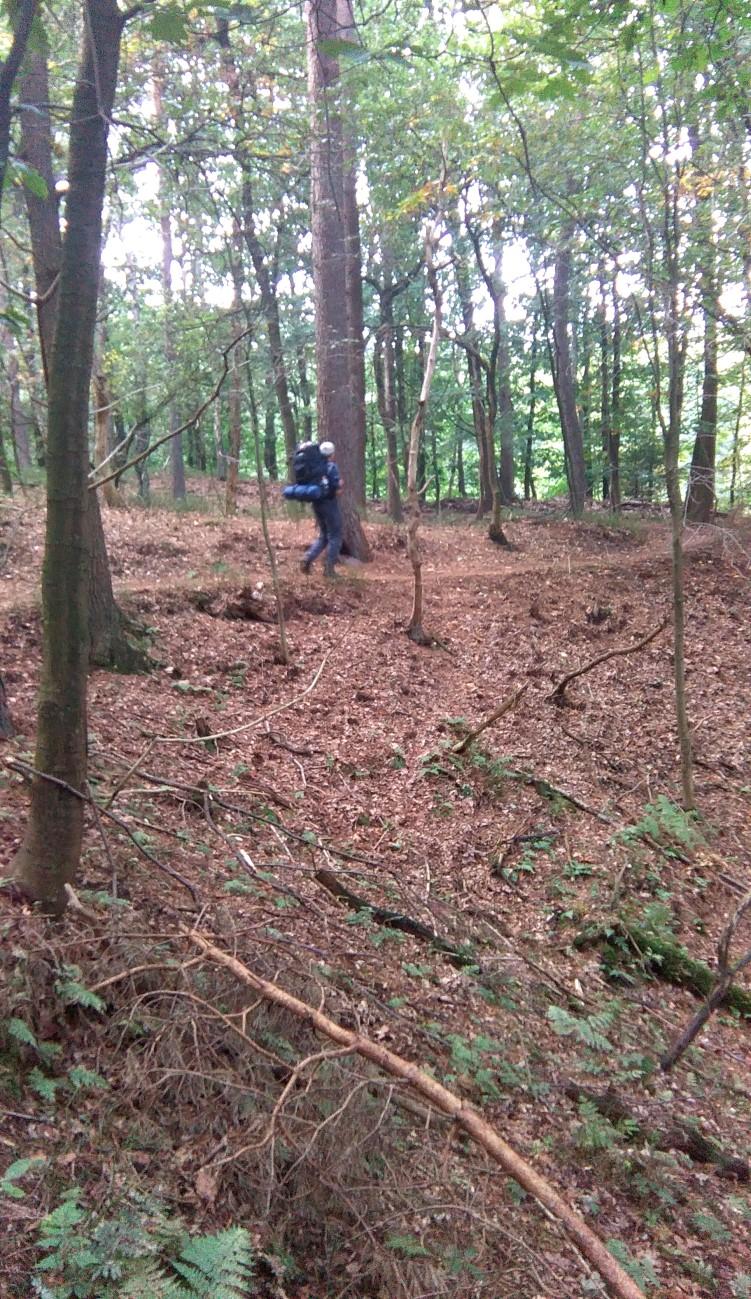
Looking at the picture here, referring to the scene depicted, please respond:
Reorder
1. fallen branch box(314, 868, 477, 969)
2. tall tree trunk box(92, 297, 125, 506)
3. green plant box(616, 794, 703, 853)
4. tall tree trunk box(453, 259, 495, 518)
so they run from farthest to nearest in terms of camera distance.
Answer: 1. tall tree trunk box(453, 259, 495, 518)
2. tall tree trunk box(92, 297, 125, 506)
3. green plant box(616, 794, 703, 853)
4. fallen branch box(314, 868, 477, 969)

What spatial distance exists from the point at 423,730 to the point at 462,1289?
5.31 m

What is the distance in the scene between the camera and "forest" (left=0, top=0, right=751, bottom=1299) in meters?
2.56

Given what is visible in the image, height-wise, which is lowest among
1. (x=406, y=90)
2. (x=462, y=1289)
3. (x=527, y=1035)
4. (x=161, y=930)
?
(x=527, y=1035)

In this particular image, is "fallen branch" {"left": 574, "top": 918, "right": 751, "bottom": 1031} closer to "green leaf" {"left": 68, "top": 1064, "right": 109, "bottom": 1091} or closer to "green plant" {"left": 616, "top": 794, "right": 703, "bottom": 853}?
"green plant" {"left": 616, "top": 794, "right": 703, "bottom": 853}

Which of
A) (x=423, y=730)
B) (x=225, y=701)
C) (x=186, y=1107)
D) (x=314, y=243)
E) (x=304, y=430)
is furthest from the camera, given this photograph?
(x=304, y=430)

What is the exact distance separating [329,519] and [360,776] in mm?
4444

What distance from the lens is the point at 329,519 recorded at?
32.9 feet

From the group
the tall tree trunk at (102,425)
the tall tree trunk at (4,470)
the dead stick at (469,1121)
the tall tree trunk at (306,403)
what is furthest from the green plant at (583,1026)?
the tall tree trunk at (306,403)

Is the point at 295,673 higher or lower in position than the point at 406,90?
lower

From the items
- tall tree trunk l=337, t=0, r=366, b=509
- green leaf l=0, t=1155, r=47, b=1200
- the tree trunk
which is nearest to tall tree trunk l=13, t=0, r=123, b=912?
green leaf l=0, t=1155, r=47, b=1200

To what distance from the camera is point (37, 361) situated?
17109 mm

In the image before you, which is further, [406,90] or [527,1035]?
[406,90]

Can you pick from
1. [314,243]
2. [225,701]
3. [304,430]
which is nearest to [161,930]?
[225,701]

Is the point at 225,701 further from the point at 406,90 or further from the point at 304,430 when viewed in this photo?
the point at 304,430
